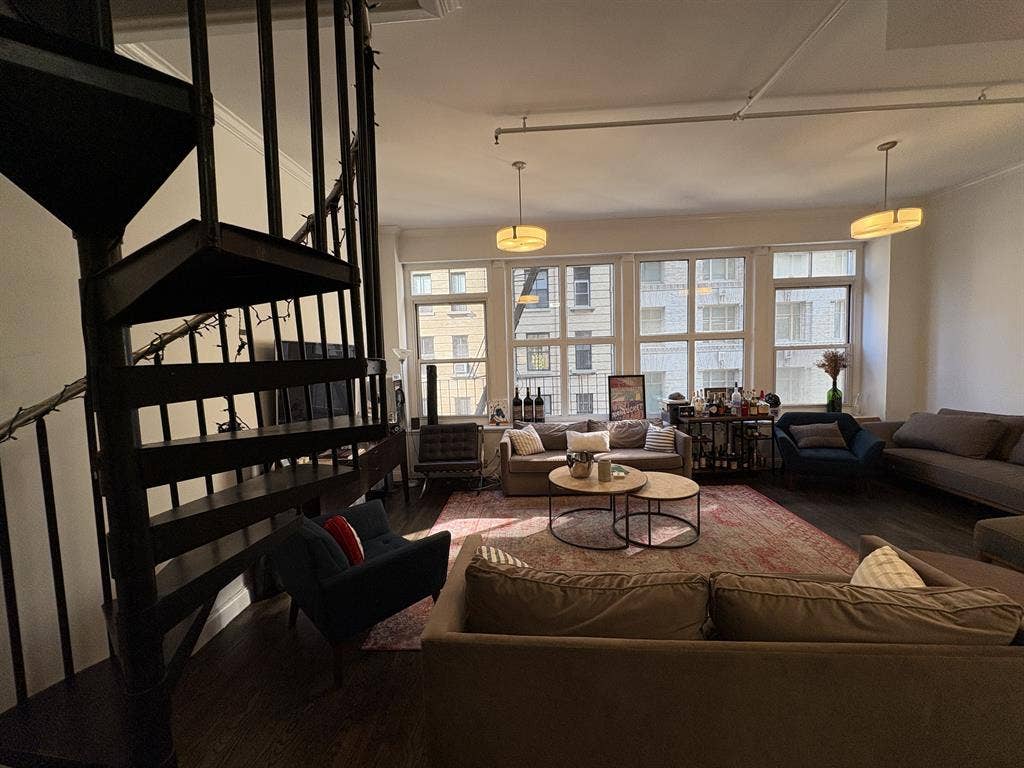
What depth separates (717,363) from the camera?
17.7ft

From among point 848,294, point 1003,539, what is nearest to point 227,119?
point 1003,539

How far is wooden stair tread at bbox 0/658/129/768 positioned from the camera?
105 centimetres

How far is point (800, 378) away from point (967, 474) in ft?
6.75

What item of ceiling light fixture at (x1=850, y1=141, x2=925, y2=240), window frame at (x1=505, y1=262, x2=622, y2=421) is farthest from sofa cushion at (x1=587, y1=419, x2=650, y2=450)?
ceiling light fixture at (x1=850, y1=141, x2=925, y2=240)

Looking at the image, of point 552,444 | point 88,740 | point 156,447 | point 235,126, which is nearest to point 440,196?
point 235,126

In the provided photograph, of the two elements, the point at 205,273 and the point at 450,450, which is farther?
the point at 450,450

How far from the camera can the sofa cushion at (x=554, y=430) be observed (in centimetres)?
479

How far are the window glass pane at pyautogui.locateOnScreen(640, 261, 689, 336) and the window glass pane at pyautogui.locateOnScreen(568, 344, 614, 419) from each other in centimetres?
60

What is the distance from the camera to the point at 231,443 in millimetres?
964

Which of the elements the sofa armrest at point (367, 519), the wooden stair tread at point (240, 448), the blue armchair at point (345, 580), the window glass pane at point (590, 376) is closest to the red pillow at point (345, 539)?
the blue armchair at point (345, 580)

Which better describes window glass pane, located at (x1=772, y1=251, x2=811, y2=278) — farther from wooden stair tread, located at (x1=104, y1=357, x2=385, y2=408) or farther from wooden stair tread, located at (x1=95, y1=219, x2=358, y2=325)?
wooden stair tread, located at (x1=104, y1=357, x2=385, y2=408)

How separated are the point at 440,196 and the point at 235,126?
71.8 inches

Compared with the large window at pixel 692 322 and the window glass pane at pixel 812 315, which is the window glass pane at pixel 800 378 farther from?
the large window at pixel 692 322

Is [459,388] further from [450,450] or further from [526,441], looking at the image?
[526,441]
